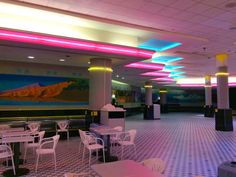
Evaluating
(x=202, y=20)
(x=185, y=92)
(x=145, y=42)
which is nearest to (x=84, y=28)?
(x=145, y=42)

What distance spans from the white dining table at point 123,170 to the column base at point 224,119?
902cm

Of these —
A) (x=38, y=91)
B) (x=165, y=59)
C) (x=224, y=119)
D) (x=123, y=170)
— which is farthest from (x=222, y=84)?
(x=123, y=170)

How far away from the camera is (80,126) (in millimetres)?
9859

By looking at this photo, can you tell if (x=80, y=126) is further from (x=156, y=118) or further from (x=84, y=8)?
(x=156, y=118)

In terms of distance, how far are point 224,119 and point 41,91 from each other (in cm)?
919

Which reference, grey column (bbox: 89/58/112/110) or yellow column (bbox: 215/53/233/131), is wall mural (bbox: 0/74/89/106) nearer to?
grey column (bbox: 89/58/112/110)

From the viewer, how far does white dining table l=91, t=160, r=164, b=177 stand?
2.30 metres

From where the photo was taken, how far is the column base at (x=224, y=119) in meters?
10.2

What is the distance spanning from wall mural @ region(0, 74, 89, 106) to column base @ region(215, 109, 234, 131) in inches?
272

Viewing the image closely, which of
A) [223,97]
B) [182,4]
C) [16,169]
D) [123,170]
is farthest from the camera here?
[223,97]

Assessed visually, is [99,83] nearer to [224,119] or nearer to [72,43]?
[72,43]

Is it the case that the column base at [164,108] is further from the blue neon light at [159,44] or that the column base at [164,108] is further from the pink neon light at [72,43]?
the pink neon light at [72,43]

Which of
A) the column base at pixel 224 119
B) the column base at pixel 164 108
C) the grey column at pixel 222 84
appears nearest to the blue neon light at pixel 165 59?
the grey column at pixel 222 84

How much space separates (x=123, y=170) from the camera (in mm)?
2449
